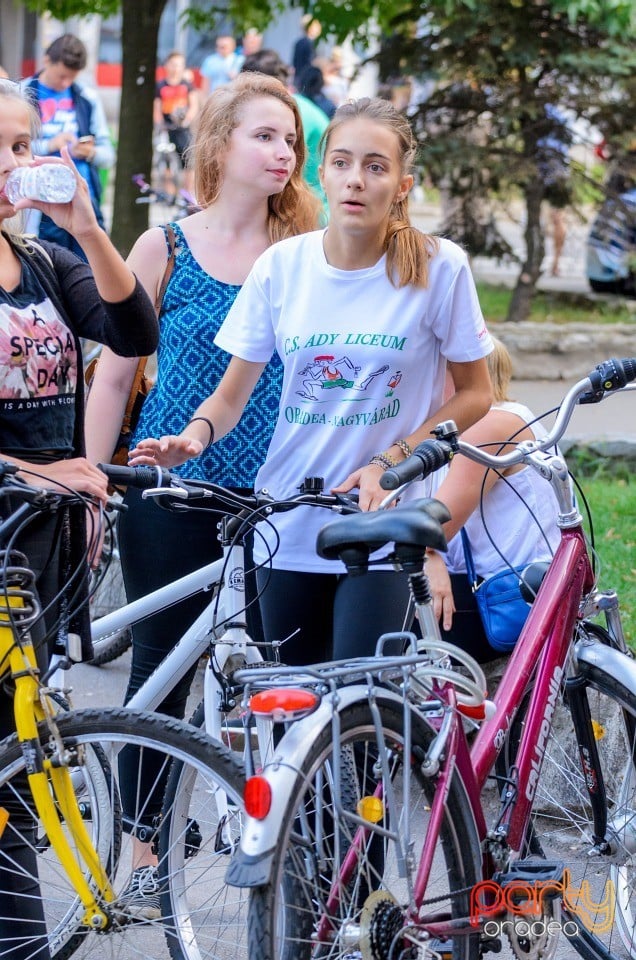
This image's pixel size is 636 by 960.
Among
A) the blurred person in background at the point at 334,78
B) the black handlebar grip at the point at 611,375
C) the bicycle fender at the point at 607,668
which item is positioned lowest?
the bicycle fender at the point at 607,668

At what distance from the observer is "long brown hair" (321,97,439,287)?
3.25 m

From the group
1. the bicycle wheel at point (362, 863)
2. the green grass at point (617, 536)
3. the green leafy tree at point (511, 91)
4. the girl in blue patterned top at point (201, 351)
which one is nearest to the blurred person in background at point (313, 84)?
the green leafy tree at point (511, 91)

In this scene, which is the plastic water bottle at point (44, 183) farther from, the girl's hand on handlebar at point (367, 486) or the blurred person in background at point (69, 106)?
the blurred person in background at point (69, 106)

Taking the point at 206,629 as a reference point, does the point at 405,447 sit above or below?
above

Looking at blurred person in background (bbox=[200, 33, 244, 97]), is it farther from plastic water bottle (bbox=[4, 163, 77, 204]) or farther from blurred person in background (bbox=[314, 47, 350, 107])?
plastic water bottle (bbox=[4, 163, 77, 204])

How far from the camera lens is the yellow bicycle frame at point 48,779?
2.86 m

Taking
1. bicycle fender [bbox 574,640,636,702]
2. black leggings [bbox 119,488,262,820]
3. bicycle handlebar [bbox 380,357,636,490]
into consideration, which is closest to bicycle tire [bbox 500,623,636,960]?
bicycle fender [bbox 574,640,636,702]

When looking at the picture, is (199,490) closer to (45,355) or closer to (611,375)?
(45,355)

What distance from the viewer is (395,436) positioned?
333 cm

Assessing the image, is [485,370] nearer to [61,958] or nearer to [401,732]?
[401,732]

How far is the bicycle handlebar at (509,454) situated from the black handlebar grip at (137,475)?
23.1 inches

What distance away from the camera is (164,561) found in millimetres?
3729

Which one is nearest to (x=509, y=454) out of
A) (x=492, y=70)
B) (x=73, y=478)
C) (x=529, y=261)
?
(x=73, y=478)

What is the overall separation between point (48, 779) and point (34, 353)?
881 mm
